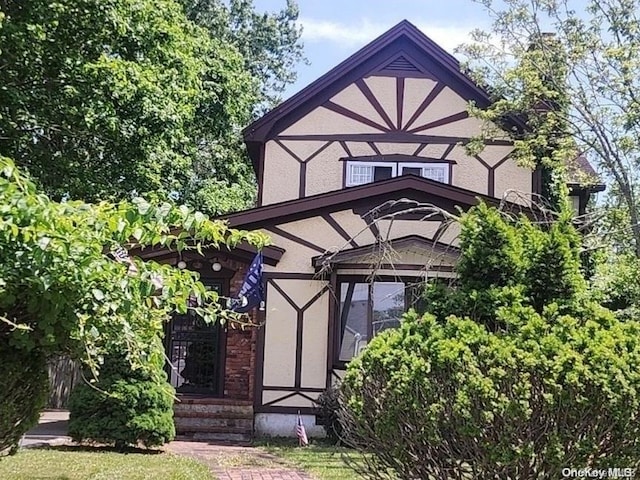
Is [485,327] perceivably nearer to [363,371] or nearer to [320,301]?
[363,371]

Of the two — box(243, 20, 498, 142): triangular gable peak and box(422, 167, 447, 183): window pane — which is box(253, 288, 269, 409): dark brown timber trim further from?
box(422, 167, 447, 183): window pane

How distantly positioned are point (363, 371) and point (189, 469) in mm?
4331

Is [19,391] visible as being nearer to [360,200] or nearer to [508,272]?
[508,272]

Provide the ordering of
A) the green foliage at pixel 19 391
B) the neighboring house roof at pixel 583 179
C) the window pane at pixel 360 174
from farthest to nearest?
the window pane at pixel 360 174
the neighboring house roof at pixel 583 179
the green foliage at pixel 19 391

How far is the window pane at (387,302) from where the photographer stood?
12781 millimetres

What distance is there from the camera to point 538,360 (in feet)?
13.7

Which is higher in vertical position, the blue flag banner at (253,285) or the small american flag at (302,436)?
the blue flag banner at (253,285)

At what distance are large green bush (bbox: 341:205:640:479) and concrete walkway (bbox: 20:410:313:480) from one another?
3.83m

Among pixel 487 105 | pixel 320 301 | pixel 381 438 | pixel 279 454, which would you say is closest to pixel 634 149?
pixel 487 105

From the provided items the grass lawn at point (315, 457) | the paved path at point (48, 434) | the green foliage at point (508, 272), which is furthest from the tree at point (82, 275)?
the paved path at point (48, 434)

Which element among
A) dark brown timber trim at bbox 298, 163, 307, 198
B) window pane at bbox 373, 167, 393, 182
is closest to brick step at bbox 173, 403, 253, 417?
dark brown timber trim at bbox 298, 163, 307, 198

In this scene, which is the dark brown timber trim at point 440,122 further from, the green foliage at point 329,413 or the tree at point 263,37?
the tree at point 263,37

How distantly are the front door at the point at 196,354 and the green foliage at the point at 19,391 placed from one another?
350 inches

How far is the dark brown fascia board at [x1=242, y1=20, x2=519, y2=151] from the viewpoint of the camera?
14922mm
